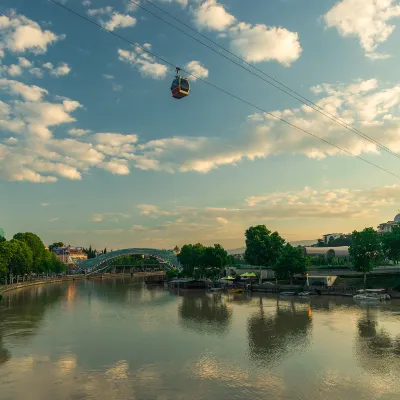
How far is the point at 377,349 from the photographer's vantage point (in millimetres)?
35156

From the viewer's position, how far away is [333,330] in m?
44.4

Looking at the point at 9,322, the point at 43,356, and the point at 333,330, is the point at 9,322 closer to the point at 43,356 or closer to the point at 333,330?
the point at 43,356

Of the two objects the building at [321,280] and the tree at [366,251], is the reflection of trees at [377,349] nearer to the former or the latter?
the tree at [366,251]

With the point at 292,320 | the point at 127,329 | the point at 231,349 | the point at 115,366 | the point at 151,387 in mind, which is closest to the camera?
the point at 151,387

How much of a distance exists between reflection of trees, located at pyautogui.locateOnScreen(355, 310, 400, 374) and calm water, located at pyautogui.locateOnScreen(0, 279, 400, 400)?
9cm

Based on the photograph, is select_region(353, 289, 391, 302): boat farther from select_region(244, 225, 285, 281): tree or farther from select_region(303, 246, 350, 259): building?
select_region(303, 246, 350, 259): building

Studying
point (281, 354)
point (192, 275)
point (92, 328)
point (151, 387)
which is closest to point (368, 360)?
point (281, 354)

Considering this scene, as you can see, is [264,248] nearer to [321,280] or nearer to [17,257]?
Answer: [321,280]

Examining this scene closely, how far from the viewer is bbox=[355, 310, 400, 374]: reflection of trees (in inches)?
1176

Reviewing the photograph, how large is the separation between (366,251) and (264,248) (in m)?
30.6

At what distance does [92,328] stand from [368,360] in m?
33.5

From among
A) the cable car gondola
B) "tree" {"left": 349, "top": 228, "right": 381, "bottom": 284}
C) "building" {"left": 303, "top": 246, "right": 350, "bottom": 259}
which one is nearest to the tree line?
"tree" {"left": 349, "top": 228, "right": 381, "bottom": 284}

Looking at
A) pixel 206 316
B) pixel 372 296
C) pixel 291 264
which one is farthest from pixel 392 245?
pixel 206 316

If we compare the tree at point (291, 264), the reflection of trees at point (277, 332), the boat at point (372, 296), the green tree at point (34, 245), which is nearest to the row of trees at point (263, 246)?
the tree at point (291, 264)
